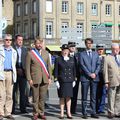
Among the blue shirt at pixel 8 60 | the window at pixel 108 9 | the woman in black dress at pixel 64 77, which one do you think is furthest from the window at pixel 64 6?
the blue shirt at pixel 8 60

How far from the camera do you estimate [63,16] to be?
67.4 meters

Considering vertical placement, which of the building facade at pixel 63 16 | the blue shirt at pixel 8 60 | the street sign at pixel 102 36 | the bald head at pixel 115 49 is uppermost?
the building facade at pixel 63 16

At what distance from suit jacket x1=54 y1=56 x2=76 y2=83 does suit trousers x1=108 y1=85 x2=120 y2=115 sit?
1135 mm

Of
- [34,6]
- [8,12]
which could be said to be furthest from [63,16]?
[8,12]

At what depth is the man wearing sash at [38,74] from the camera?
10625 mm

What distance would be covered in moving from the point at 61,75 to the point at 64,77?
96 millimetres

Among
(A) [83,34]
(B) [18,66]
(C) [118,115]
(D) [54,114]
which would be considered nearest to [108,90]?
(C) [118,115]

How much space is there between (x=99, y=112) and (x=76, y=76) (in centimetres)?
136

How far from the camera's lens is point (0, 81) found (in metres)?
10.6

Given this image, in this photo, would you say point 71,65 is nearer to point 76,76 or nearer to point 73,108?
point 76,76

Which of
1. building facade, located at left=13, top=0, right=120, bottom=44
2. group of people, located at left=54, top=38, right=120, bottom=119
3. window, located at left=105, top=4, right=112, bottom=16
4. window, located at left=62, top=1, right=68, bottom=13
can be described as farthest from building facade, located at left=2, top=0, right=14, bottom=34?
group of people, located at left=54, top=38, right=120, bottom=119

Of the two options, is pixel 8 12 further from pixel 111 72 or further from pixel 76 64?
pixel 111 72

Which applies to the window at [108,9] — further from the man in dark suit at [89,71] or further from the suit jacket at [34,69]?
the suit jacket at [34,69]

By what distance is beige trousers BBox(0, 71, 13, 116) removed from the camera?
10617 millimetres
